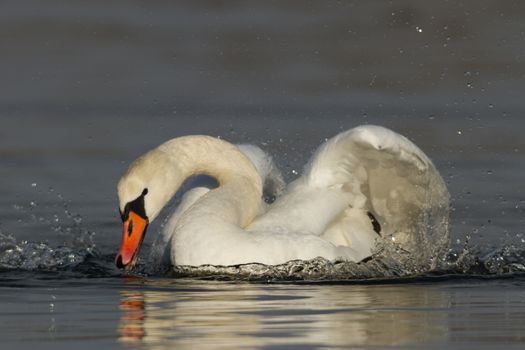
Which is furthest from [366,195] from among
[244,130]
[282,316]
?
[244,130]

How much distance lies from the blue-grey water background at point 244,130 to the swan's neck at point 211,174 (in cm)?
57

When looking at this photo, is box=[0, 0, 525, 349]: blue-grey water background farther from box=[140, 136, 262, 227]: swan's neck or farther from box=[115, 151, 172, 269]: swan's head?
box=[140, 136, 262, 227]: swan's neck

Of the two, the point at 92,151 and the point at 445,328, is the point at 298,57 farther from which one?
the point at 445,328

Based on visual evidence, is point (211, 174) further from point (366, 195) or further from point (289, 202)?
point (366, 195)

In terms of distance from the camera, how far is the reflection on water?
8094 mm

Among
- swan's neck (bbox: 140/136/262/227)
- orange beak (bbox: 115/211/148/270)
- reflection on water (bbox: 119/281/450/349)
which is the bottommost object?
reflection on water (bbox: 119/281/450/349)

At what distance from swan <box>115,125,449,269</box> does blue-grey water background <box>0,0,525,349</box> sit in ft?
0.88

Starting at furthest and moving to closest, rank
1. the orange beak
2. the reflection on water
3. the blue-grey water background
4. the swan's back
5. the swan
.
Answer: the swan's back → the orange beak → the swan → the blue-grey water background → the reflection on water

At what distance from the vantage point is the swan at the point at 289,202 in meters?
10.4

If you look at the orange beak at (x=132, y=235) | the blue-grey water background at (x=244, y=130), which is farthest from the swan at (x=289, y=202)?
the blue-grey water background at (x=244, y=130)

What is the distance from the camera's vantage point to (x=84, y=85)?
1706 centimetres

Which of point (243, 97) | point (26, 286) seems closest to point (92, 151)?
point (243, 97)

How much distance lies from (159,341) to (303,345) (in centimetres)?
64

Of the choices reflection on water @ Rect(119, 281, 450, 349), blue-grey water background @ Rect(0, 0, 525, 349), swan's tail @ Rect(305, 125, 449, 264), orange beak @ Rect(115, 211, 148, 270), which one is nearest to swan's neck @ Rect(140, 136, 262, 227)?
orange beak @ Rect(115, 211, 148, 270)
